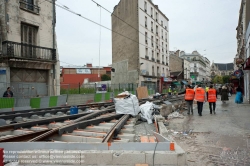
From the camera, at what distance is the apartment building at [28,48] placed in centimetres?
1571

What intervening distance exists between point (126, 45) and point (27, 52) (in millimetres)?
22340

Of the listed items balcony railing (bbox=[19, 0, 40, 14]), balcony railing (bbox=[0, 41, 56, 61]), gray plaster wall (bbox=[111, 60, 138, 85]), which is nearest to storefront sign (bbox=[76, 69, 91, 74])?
gray plaster wall (bbox=[111, 60, 138, 85])

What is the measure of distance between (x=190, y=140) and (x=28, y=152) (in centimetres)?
420

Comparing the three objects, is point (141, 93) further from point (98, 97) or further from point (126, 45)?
point (126, 45)

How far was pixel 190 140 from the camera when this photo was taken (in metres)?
5.71

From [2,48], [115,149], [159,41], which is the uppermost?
A: [159,41]

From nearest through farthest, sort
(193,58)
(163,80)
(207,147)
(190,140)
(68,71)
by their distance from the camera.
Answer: (207,147), (190,140), (163,80), (68,71), (193,58)

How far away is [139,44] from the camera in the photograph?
35.1 meters

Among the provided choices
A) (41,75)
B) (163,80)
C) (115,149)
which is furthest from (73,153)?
(163,80)

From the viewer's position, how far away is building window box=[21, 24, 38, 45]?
57.9ft

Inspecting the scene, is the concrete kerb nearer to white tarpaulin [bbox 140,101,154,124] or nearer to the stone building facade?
white tarpaulin [bbox 140,101,154,124]

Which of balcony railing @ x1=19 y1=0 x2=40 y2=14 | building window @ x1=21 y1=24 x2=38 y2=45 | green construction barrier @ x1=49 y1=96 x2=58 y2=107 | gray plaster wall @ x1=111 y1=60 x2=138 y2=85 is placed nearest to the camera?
green construction barrier @ x1=49 y1=96 x2=58 y2=107

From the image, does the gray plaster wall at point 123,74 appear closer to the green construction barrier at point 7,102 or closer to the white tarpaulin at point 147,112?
the green construction barrier at point 7,102

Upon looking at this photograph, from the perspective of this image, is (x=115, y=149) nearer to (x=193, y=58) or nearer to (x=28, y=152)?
(x=28, y=152)
